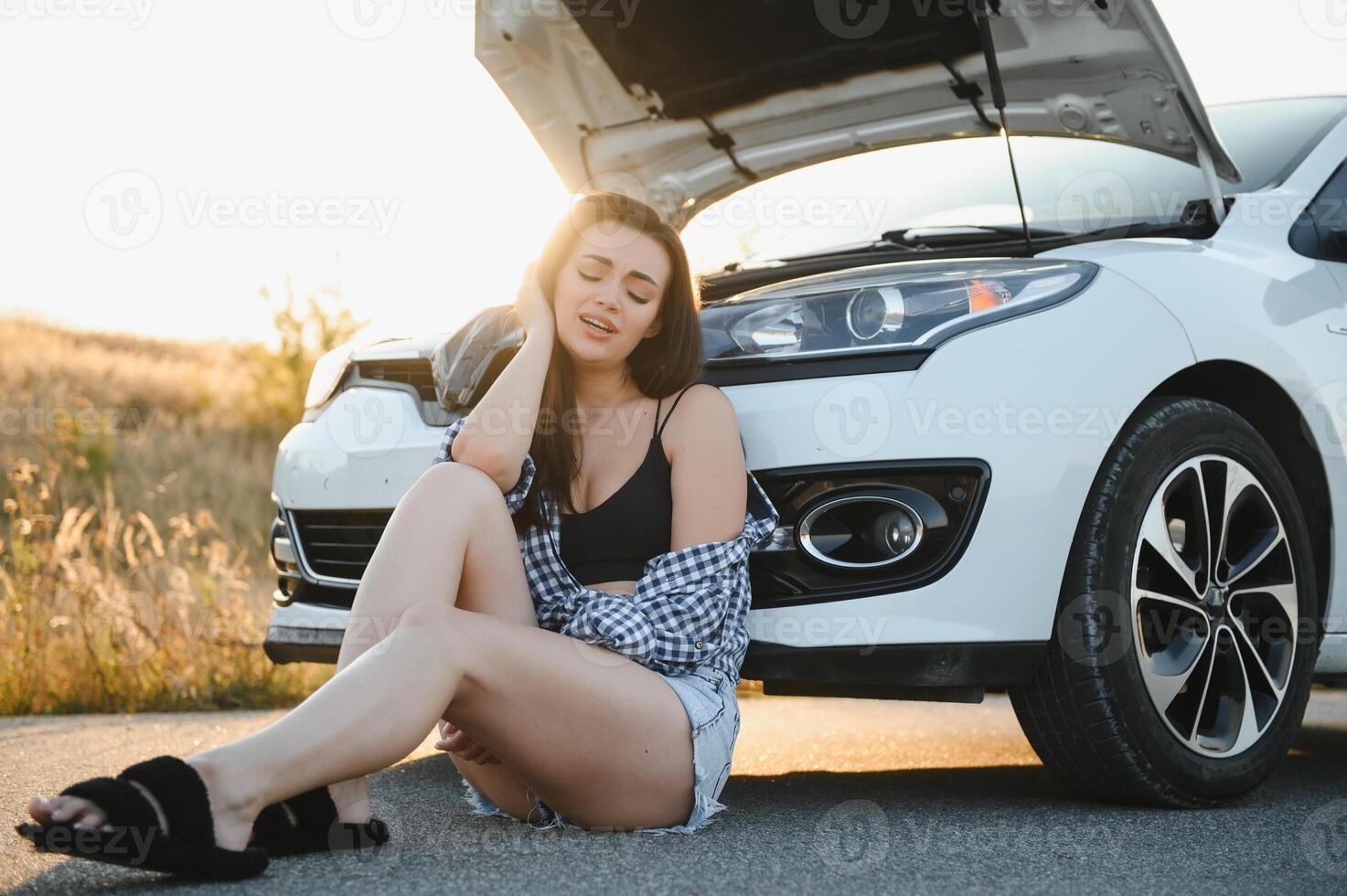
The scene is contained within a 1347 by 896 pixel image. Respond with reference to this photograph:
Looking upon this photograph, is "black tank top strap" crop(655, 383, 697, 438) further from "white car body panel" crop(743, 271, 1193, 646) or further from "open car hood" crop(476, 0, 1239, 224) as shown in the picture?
"open car hood" crop(476, 0, 1239, 224)

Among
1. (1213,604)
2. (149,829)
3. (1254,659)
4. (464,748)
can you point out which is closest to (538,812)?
(464,748)

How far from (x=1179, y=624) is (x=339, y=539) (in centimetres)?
204

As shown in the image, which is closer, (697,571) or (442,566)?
(442,566)

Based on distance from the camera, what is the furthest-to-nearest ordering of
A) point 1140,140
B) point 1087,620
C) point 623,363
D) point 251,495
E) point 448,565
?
1. point 251,495
2. point 1140,140
3. point 623,363
4. point 1087,620
5. point 448,565

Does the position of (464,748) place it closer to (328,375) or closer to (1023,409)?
(1023,409)

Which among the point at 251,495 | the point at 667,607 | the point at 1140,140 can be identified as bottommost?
the point at 251,495

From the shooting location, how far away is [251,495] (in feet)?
46.0

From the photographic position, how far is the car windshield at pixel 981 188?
3.40 metres

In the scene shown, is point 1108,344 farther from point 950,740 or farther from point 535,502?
point 950,740

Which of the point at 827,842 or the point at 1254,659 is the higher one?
the point at 1254,659

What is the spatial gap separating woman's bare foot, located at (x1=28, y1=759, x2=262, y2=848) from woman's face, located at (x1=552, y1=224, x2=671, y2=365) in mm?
1155

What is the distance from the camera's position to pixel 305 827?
7.29 feet

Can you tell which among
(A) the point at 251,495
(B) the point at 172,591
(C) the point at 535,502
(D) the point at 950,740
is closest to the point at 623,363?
(C) the point at 535,502

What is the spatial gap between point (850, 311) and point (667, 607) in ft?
2.36
